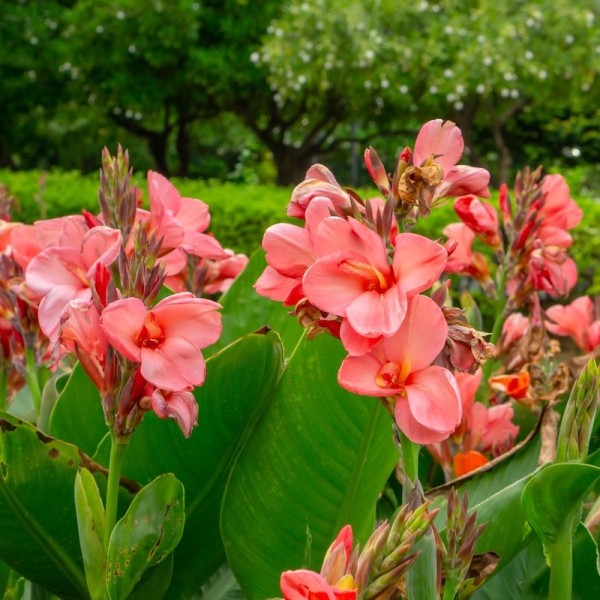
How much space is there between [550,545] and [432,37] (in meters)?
11.5

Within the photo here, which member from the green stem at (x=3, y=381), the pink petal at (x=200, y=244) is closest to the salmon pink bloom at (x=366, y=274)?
the pink petal at (x=200, y=244)

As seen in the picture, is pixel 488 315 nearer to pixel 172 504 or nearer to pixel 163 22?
pixel 172 504

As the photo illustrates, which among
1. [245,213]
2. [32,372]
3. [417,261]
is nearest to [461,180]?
[417,261]

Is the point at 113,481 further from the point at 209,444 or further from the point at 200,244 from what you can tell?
the point at 200,244

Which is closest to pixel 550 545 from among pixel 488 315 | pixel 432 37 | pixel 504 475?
pixel 504 475

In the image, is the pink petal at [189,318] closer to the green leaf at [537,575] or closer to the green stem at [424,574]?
the green stem at [424,574]

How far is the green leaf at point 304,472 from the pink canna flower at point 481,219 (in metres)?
0.45

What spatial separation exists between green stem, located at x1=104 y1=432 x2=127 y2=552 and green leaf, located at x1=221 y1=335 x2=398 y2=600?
0.13m

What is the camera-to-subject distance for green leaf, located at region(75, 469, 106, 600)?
2.35ft

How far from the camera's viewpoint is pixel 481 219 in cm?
124

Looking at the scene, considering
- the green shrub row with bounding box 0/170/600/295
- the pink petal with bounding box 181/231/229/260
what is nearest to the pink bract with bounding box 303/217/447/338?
the pink petal with bounding box 181/231/229/260

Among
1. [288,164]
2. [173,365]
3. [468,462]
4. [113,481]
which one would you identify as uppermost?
[173,365]

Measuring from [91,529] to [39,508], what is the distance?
0.10 metres

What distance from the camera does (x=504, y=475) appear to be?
2.95 feet
